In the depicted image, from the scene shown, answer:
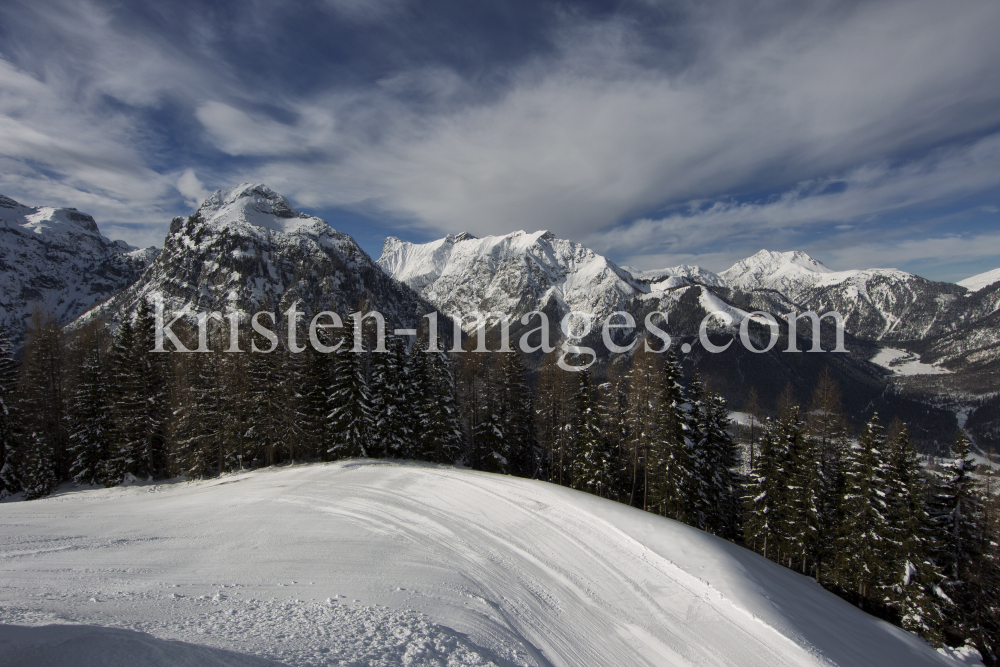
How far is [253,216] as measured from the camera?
191m

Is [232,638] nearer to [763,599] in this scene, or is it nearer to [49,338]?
[763,599]

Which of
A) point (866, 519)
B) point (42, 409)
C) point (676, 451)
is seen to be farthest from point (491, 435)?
point (42, 409)

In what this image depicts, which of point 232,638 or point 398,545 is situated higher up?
point 232,638

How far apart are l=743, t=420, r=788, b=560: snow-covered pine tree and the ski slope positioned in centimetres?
1198

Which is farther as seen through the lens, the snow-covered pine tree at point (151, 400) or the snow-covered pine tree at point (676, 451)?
the snow-covered pine tree at point (151, 400)

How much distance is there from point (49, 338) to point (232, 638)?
3462 cm

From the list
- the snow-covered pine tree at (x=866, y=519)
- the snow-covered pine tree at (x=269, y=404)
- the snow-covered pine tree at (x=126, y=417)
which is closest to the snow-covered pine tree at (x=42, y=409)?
the snow-covered pine tree at (x=126, y=417)

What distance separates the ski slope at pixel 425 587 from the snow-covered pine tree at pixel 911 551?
696cm

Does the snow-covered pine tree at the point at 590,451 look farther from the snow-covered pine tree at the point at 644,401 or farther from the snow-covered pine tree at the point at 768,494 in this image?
the snow-covered pine tree at the point at 768,494

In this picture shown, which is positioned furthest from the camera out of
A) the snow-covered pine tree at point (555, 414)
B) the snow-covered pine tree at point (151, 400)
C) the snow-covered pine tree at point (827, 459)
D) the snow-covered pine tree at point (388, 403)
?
the snow-covered pine tree at point (555, 414)

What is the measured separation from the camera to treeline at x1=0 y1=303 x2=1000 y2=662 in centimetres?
2150

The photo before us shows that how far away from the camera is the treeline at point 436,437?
846 inches

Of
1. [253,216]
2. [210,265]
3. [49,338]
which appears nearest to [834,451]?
[49,338]

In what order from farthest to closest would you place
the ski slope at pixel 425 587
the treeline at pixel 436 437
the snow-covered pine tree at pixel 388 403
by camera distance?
the snow-covered pine tree at pixel 388 403, the treeline at pixel 436 437, the ski slope at pixel 425 587
